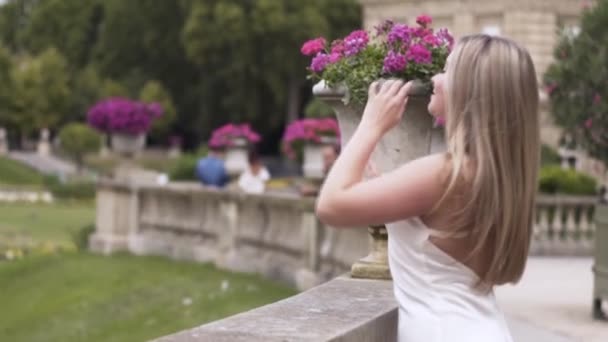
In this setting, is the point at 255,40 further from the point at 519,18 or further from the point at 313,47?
the point at 313,47

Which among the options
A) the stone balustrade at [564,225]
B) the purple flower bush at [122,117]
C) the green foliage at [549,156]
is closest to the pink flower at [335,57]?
the stone balustrade at [564,225]

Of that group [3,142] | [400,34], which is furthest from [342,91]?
[3,142]

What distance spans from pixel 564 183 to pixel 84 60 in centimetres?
6232

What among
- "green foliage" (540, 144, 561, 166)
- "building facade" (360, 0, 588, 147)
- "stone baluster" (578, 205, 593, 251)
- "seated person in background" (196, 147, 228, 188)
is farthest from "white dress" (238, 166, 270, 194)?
"building facade" (360, 0, 588, 147)

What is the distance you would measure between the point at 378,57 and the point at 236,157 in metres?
14.8

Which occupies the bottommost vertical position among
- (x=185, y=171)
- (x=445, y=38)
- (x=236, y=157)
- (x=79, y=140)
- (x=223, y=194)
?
(x=79, y=140)

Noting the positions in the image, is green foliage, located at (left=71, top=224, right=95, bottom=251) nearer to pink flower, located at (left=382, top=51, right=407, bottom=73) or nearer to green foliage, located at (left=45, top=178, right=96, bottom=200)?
pink flower, located at (left=382, top=51, right=407, bottom=73)

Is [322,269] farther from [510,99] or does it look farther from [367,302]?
[510,99]

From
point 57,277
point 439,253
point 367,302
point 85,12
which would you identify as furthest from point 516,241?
point 85,12

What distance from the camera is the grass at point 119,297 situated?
13.8 meters

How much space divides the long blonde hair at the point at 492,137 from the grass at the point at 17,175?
59176 millimetres

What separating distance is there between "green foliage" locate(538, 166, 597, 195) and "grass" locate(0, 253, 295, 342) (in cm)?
712

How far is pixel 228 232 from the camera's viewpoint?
1755 centimetres

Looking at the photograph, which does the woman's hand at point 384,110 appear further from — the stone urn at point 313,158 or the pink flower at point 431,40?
the stone urn at point 313,158
